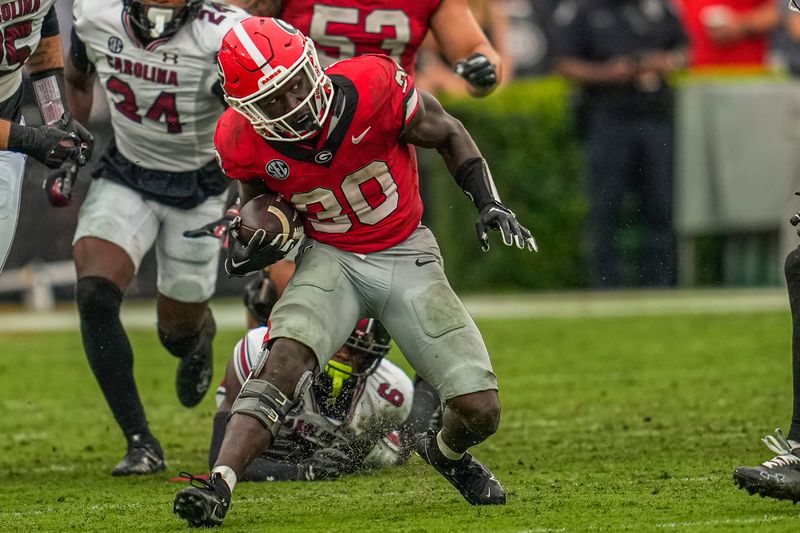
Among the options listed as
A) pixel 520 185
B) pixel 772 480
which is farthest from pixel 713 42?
pixel 772 480

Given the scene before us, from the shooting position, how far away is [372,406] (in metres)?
6.27

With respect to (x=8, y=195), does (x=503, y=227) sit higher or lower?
higher

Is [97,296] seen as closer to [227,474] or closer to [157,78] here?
[157,78]

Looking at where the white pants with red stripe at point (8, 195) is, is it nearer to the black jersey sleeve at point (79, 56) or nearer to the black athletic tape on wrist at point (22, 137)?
the black athletic tape on wrist at point (22, 137)

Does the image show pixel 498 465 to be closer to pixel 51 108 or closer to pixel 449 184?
pixel 51 108

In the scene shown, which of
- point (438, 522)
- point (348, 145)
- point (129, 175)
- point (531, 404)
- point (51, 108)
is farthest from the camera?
point (531, 404)

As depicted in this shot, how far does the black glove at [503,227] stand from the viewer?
521cm

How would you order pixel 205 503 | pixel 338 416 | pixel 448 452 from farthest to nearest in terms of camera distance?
pixel 338 416
pixel 448 452
pixel 205 503

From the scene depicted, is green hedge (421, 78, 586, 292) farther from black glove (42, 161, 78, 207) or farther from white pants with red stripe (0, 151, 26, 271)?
white pants with red stripe (0, 151, 26, 271)

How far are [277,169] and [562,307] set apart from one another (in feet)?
23.1

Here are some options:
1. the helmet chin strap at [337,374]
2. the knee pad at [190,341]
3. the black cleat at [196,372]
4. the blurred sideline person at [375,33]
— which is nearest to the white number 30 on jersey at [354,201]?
the helmet chin strap at [337,374]

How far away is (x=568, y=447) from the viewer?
660 centimetres

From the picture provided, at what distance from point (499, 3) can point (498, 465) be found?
894 cm

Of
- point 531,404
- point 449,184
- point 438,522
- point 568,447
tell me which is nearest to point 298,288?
point 438,522
